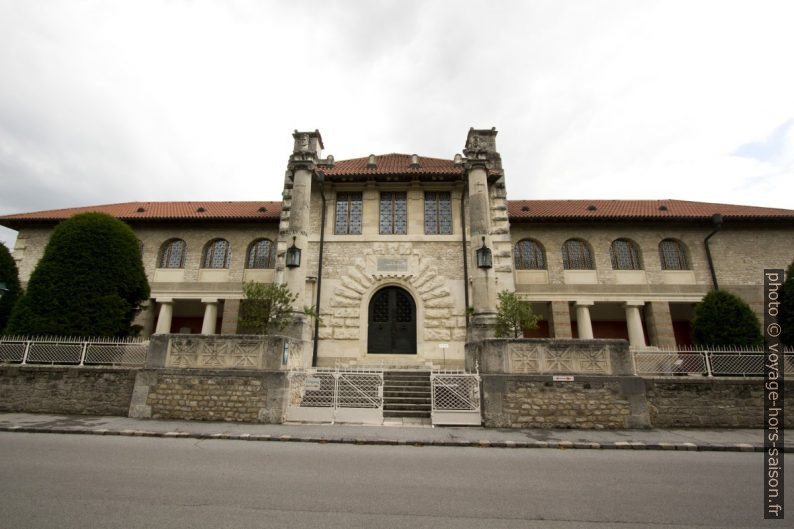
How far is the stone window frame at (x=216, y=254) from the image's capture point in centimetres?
1781

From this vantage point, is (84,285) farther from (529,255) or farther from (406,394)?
(529,255)

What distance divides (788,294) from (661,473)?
11.9 meters

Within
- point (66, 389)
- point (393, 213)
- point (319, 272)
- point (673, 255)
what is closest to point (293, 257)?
point (319, 272)

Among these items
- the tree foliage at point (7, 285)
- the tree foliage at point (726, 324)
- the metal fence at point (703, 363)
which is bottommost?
the metal fence at point (703, 363)

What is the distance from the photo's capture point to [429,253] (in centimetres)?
1429

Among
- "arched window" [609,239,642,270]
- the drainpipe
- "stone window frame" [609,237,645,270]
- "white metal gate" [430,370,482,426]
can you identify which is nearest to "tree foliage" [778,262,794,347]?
the drainpipe

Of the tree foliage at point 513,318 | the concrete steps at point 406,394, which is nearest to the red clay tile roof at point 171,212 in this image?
the concrete steps at point 406,394

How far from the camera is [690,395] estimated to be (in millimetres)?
9000

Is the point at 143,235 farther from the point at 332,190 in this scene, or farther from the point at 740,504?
the point at 740,504

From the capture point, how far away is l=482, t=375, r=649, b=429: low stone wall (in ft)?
28.5

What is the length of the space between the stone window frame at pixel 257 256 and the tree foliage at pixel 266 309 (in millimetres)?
6527

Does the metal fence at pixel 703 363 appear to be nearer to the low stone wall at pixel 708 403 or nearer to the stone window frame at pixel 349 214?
the low stone wall at pixel 708 403

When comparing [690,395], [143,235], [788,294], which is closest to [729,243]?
[788,294]

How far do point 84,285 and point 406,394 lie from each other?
439 inches
